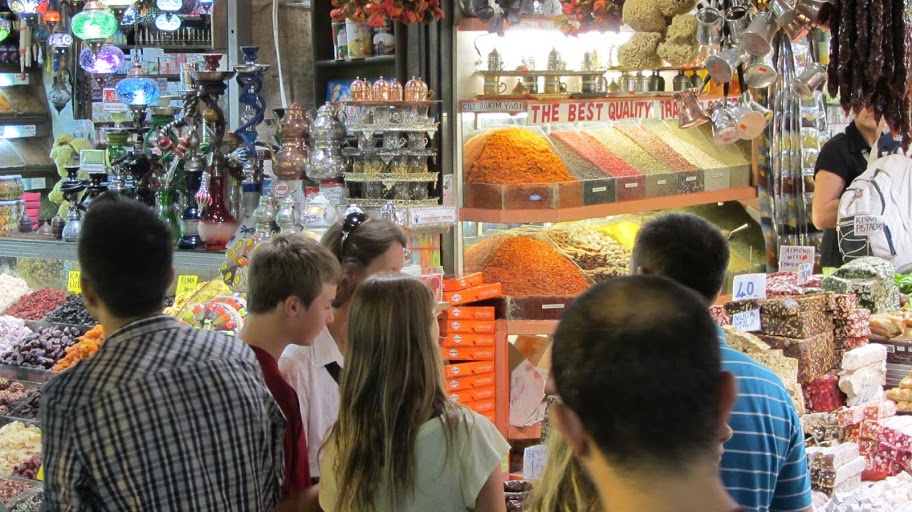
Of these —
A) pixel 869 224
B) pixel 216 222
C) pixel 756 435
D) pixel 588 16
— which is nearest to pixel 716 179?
pixel 869 224

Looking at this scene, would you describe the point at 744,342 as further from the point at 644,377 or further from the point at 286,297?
the point at 644,377

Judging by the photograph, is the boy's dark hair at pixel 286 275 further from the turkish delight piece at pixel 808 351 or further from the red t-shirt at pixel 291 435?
the turkish delight piece at pixel 808 351

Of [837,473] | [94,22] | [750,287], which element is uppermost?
[94,22]

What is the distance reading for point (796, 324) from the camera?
3.90 m

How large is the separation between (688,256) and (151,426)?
1.11 m

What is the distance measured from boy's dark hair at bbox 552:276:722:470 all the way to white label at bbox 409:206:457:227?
376 cm

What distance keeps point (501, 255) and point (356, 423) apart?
10.4ft

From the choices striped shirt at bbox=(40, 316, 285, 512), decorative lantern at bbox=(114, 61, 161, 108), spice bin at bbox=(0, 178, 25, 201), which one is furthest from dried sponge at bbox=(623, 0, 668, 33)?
spice bin at bbox=(0, 178, 25, 201)

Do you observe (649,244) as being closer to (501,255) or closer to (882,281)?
(882,281)

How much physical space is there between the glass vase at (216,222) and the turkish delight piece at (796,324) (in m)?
2.67

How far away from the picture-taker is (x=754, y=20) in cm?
414

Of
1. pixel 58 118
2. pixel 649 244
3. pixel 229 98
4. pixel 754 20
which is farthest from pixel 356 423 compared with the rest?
pixel 58 118

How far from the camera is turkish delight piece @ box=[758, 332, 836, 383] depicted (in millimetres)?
3861

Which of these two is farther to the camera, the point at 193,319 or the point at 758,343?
the point at 193,319
